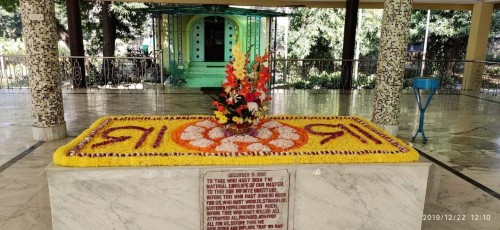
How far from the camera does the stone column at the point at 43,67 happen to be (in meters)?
4.22

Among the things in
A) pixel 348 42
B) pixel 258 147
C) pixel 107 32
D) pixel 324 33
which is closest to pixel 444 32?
pixel 324 33

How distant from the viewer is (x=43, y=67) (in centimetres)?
436

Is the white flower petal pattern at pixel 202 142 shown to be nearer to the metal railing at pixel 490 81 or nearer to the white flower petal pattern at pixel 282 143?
the white flower petal pattern at pixel 282 143

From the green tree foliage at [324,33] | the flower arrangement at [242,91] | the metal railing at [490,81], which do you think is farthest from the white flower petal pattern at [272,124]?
the green tree foliage at [324,33]

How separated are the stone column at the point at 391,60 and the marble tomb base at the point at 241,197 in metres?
2.39

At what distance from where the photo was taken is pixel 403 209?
2482 millimetres

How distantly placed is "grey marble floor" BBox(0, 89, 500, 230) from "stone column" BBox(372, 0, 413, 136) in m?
0.51

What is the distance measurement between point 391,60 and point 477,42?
6.45m

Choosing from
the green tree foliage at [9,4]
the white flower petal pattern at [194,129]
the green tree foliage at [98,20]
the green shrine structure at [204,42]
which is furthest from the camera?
the green tree foliage at [98,20]

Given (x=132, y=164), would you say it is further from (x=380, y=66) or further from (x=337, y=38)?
(x=337, y=38)

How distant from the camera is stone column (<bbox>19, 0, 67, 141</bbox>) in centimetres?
422

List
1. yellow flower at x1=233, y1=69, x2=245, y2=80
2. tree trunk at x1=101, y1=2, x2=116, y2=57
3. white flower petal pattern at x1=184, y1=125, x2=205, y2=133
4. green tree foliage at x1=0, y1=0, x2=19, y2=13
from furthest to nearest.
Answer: tree trunk at x1=101, y1=2, x2=116, y2=57 → green tree foliage at x1=0, y1=0, x2=19, y2=13 → white flower petal pattern at x1=184, y1=125, x2=205, y2=133 → yellow flower at x1=233, y1=69, x2=245, y2=80

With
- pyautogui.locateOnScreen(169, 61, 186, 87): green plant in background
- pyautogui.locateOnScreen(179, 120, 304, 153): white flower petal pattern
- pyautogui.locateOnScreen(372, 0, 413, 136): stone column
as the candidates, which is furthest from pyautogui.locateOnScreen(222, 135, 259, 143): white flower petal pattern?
pyautogui.locateOnScreen(169, 61, 186, 87): green plant in background

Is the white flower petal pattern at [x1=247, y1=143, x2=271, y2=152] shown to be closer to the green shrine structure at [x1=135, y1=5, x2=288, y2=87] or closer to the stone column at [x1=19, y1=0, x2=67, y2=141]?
the stone column at [x1=19, y1=0, x2=67, y2=141]
